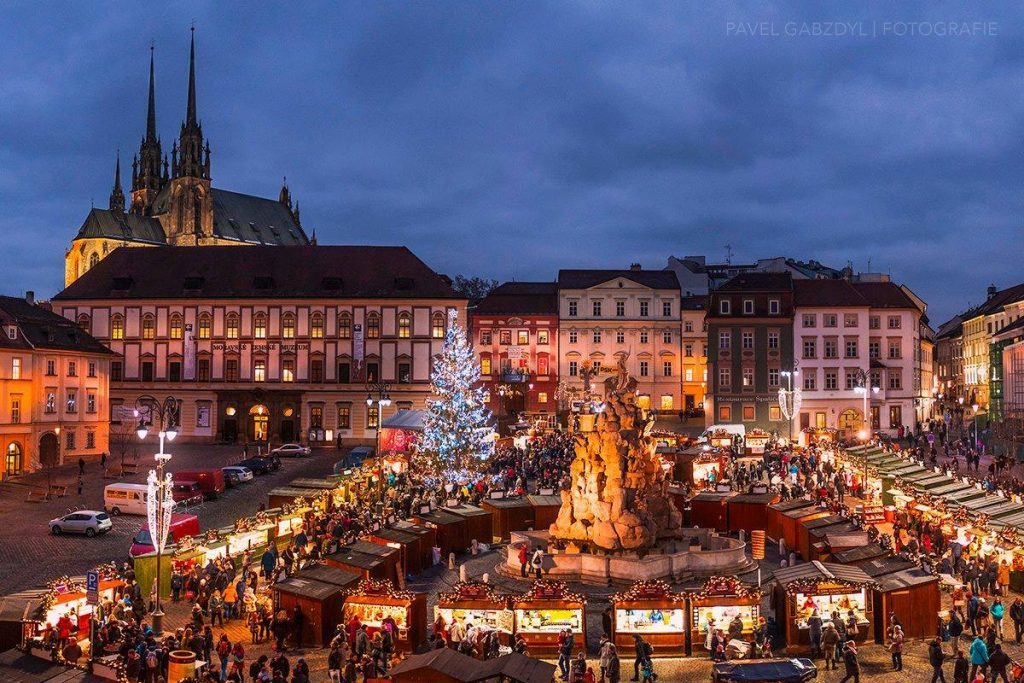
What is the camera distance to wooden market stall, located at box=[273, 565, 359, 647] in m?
22.4

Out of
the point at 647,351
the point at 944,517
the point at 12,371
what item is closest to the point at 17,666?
the point at 944,517

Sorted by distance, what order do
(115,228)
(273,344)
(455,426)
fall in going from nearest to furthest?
(455,426), (273,344), (115,228)

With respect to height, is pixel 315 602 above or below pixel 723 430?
below

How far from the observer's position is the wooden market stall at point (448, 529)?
32.6 m

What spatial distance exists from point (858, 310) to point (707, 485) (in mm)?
33835

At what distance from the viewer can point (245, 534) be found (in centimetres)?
2973

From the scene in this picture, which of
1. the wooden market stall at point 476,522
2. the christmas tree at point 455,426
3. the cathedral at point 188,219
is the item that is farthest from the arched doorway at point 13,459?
the cathedral at point 188,219

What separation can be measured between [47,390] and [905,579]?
4867 centimetres

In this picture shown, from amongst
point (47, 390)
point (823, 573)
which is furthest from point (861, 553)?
point (47, 390)

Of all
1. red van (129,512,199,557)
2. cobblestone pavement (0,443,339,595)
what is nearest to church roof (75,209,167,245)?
cobblestone pavement (0,443,339,595)

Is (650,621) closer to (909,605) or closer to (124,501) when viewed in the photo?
(909,605)

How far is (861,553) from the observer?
25.1 metres

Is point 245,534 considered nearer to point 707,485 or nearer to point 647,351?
point 707,485

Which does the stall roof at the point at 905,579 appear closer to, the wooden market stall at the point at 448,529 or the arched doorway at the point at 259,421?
the wooden market stall at the point at 448,529
